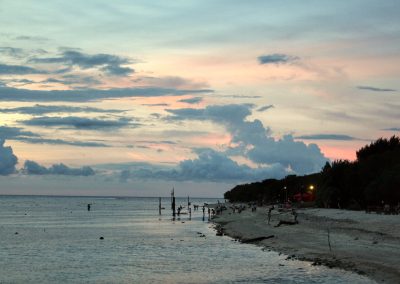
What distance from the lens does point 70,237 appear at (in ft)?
A: 234

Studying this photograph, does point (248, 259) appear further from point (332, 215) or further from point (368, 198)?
point (368, 198)

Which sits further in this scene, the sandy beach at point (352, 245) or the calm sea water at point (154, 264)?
the calm sea water at point (154, 264)

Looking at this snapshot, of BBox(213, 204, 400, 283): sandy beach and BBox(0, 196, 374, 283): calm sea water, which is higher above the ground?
BBox(213, 204, 400, 283): sandy beach

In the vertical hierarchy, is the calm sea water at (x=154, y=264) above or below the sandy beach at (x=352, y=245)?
below

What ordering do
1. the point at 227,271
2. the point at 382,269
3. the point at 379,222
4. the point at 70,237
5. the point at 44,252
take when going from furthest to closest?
the point at 70,237
the point at 379,222
the point at 44,252
the point at 227,271
the point at 382,269

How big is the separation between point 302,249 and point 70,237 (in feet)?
125

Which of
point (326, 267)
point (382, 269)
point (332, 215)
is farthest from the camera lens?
point (332, 215)

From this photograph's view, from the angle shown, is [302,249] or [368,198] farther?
[368,198]

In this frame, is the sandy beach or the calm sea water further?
the calm sea water

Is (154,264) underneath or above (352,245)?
underneath

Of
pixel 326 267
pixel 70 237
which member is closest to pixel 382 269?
pixel 326 267

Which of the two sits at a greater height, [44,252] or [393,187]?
[393,187]

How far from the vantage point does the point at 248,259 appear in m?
41.1

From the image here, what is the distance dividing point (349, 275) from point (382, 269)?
1.84 meters
